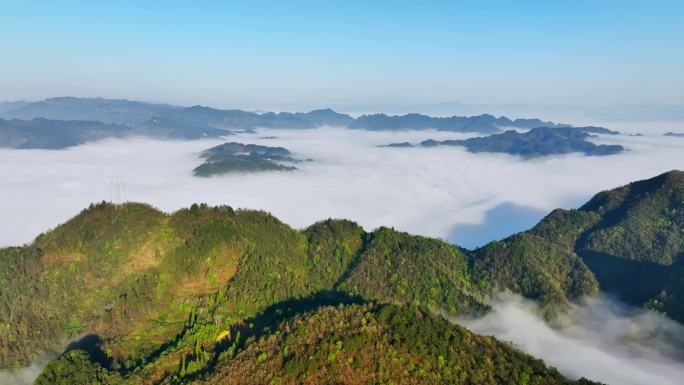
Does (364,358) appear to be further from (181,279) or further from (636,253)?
(636,253)

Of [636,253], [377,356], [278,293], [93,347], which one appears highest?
[377,356]

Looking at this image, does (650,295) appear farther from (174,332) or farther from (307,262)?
(174,332)

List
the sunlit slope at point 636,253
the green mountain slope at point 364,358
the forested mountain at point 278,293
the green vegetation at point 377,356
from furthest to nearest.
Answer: the sunlit slope at point 636,253
the forested mountain at point 278,293
the green mountain slope at point 364,358
the green vegetation at point 377,356

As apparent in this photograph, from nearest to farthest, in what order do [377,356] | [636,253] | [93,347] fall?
1. [377,356]
2. [93,347]
3. [636,253]

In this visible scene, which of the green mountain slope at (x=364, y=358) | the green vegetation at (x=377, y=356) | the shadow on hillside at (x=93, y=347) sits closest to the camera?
the green vegetation at (x=377, y=356)

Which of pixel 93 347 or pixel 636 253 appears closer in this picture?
pixel 93 347

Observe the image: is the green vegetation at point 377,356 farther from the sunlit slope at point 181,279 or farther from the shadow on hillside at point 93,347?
the shadow on hillside at point 93,347

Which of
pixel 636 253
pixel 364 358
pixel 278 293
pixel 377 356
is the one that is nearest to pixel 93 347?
pixel 278 293

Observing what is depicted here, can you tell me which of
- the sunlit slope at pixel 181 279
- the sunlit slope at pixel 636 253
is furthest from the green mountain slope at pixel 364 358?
the sunlit slope at pixel 636 253

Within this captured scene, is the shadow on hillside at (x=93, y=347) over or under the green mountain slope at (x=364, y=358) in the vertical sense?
under
